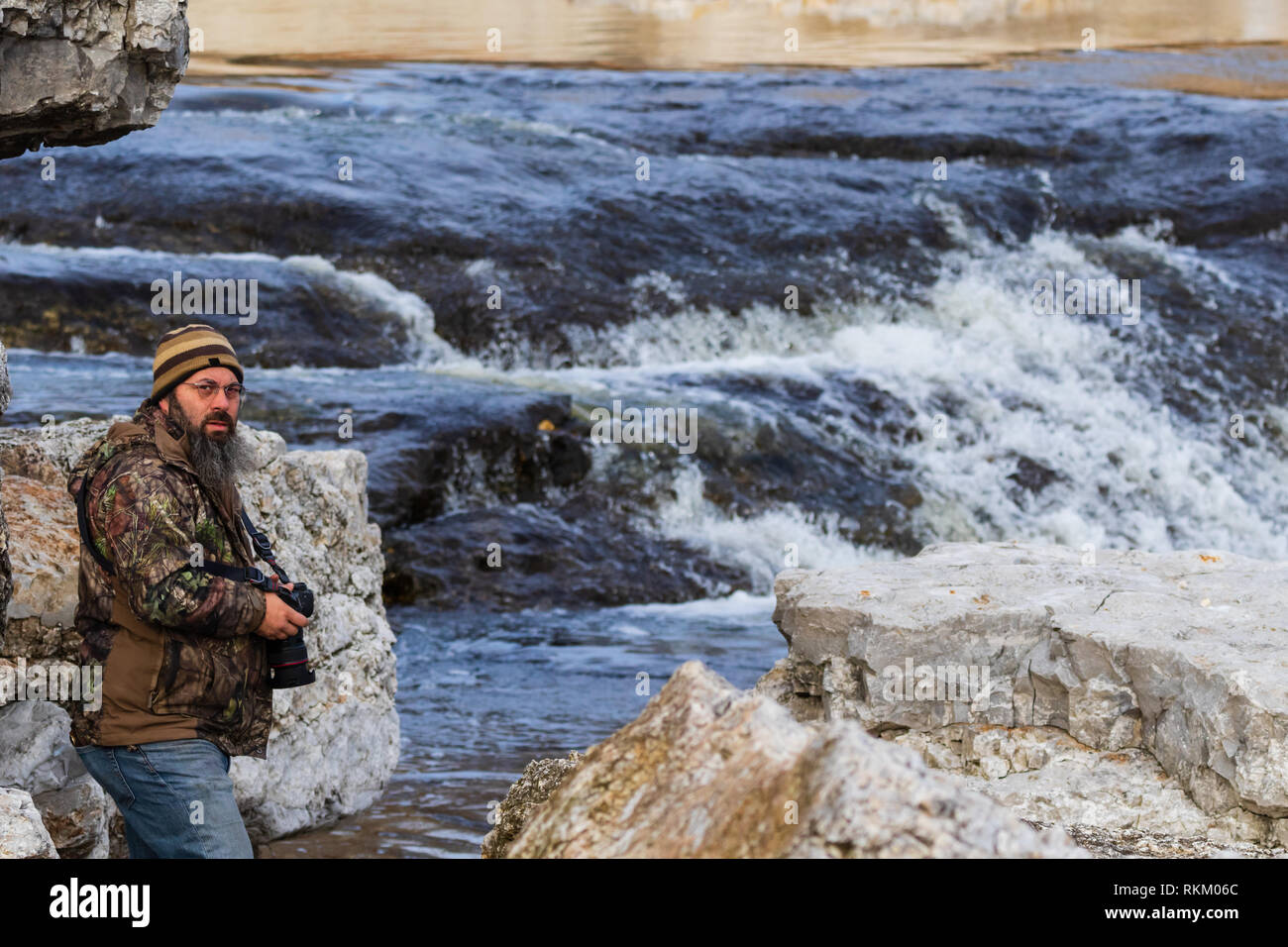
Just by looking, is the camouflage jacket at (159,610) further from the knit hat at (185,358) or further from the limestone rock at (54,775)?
the limestone rock at (54,775)

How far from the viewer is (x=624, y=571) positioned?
10.4m

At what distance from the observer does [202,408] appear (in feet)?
12.6

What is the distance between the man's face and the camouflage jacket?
8 centimetres

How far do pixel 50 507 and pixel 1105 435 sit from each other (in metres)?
10.3

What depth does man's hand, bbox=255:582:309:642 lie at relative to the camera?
12.2 ft

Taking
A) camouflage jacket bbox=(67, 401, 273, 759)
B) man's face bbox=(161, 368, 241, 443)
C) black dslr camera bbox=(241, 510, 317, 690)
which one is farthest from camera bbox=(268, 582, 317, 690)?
man's face bbox=(161, 368, 241, 443)

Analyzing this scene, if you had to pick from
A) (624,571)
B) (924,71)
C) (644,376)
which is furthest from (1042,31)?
(624,571)

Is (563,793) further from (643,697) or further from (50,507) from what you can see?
(643,697)
